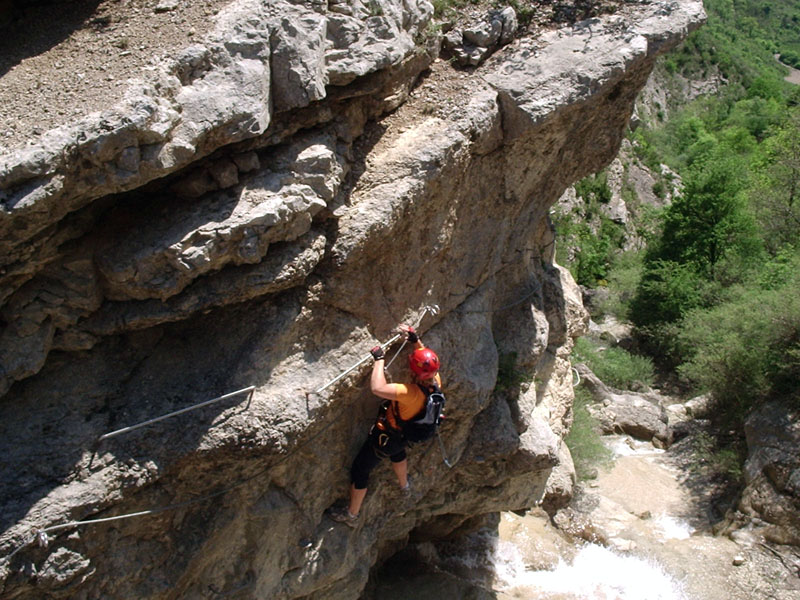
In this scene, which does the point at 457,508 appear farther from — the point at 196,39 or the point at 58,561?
the point at 196,39

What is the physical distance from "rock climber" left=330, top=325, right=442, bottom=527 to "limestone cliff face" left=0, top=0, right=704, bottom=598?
0.18 metres

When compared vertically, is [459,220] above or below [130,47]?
below

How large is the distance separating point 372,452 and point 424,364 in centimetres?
100

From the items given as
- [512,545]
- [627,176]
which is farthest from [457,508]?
[627,176]

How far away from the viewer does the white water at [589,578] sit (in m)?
9.62

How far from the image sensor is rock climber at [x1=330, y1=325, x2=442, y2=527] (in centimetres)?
558

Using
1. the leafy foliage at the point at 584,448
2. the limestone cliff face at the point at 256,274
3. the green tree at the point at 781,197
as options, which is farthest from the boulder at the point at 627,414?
the green tree at the point at 781,197

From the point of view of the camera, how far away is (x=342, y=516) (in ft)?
19.9

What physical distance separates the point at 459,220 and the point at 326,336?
1887 millimetres

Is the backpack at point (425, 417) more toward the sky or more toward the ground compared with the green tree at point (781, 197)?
more toward the sky

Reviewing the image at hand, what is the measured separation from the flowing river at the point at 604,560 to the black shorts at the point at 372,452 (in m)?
2.96

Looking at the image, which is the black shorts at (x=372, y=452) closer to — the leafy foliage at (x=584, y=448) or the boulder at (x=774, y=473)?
the leafy foliage at (x=584, y=448)

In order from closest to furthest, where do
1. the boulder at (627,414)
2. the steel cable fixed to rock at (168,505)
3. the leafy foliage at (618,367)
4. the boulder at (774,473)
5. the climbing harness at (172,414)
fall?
the steel cable fixed to rock at (168,505)
the climbing harness at (172,414)
the boulder at (774,473)
the boulder at (627,414)
the leafy foliage at (618,367)

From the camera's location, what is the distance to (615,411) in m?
16.2
